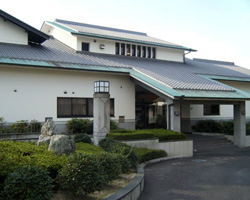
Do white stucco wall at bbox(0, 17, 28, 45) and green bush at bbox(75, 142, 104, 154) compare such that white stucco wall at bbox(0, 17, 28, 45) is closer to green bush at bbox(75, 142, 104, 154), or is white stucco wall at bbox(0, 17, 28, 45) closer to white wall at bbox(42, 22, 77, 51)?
white wall at bbox(42, 22, 77, 51)

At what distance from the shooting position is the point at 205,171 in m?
10.6

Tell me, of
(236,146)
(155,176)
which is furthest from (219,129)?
(155,176)

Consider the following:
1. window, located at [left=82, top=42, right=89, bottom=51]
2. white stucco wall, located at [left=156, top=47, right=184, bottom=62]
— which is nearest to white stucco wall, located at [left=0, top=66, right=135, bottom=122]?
window, located at [left=82, top=42, right=89, bottom=51]

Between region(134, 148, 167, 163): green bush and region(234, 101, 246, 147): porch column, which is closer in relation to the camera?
region(134, 148, 167, 163): green bush

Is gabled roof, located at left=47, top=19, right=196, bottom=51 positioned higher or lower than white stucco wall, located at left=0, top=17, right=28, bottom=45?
higher

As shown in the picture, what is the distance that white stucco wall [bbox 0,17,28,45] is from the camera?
16938 mm

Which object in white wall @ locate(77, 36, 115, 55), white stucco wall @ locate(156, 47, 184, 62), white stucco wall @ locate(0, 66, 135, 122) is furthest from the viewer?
white stucco wall @ locate(156, 47, 184, 62)

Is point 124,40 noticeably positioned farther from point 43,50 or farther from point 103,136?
point 103,136

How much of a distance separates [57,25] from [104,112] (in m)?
13.5

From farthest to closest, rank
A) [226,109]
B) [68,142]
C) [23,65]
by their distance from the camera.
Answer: [226,109] < [23,65] < [68,142]

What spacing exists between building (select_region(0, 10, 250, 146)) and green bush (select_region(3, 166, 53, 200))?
1005 centimetres

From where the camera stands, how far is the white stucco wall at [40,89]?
1466 centimetres

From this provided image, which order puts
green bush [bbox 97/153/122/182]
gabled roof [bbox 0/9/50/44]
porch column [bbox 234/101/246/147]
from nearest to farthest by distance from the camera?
1. green bush [bbox 97/153/122/182]
2. gabled roof [bbox 0/9/50/44]
3. porch column [bbox 234/101/246/147]

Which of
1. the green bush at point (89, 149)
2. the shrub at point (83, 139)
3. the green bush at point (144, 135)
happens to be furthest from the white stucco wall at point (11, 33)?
the green bush at point (89, 149)
